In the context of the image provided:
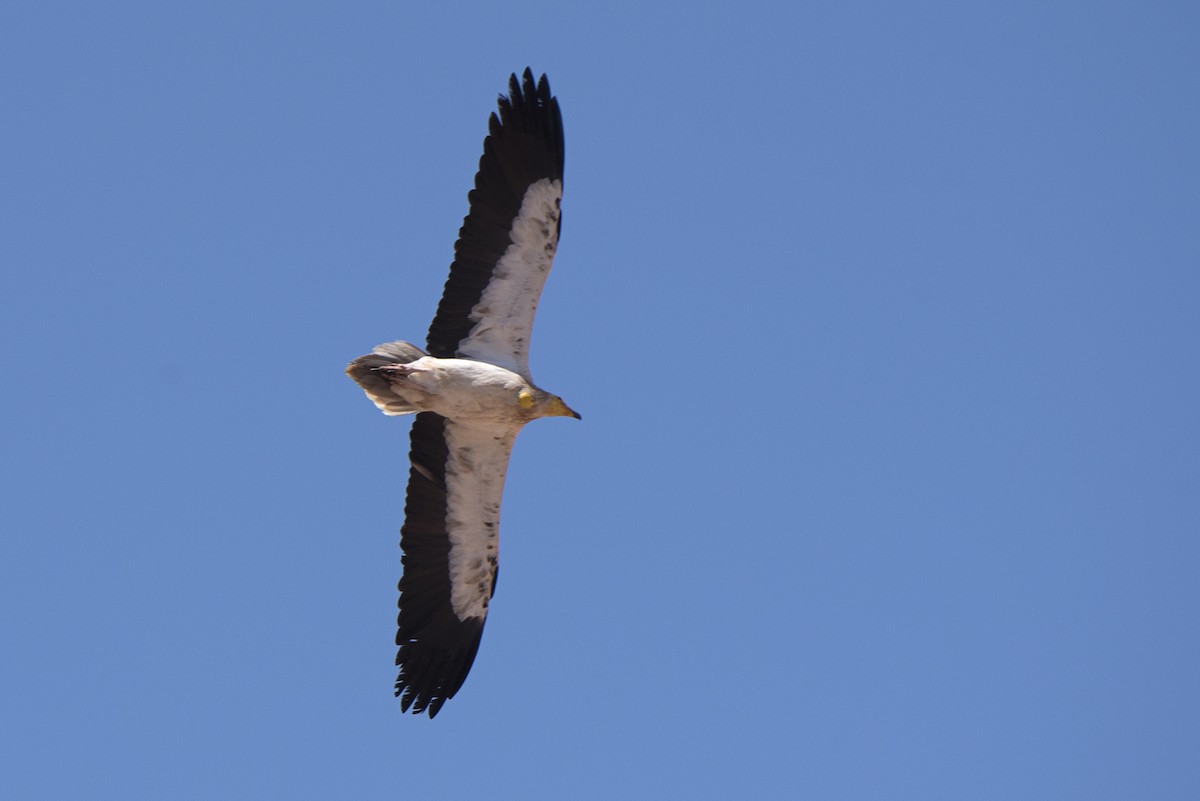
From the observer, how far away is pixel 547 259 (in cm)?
1301

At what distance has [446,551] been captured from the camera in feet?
44.9

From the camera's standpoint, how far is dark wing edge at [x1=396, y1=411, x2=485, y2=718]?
13492 mm

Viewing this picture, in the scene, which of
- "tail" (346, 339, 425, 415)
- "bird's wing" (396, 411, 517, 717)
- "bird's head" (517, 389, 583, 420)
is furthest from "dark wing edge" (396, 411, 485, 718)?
"bird's head" (517, 389, 583, 420)

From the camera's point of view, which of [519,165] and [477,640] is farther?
[477,640]

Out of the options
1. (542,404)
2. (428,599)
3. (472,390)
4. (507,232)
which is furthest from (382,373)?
(428,599)

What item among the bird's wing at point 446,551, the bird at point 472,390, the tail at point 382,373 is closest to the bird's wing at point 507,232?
the bird at point 472,390

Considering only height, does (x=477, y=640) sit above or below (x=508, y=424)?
below

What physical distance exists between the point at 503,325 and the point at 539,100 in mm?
2030

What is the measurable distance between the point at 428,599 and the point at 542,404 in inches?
85.3

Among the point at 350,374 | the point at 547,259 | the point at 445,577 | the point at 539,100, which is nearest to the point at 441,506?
the point at 445,577

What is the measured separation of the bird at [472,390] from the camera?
12.9 meters

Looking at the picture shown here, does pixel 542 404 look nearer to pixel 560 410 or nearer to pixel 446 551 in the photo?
pixel 560 410

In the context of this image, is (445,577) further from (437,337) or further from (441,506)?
(437,337)

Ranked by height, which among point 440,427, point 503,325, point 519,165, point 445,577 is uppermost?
point 519,165
